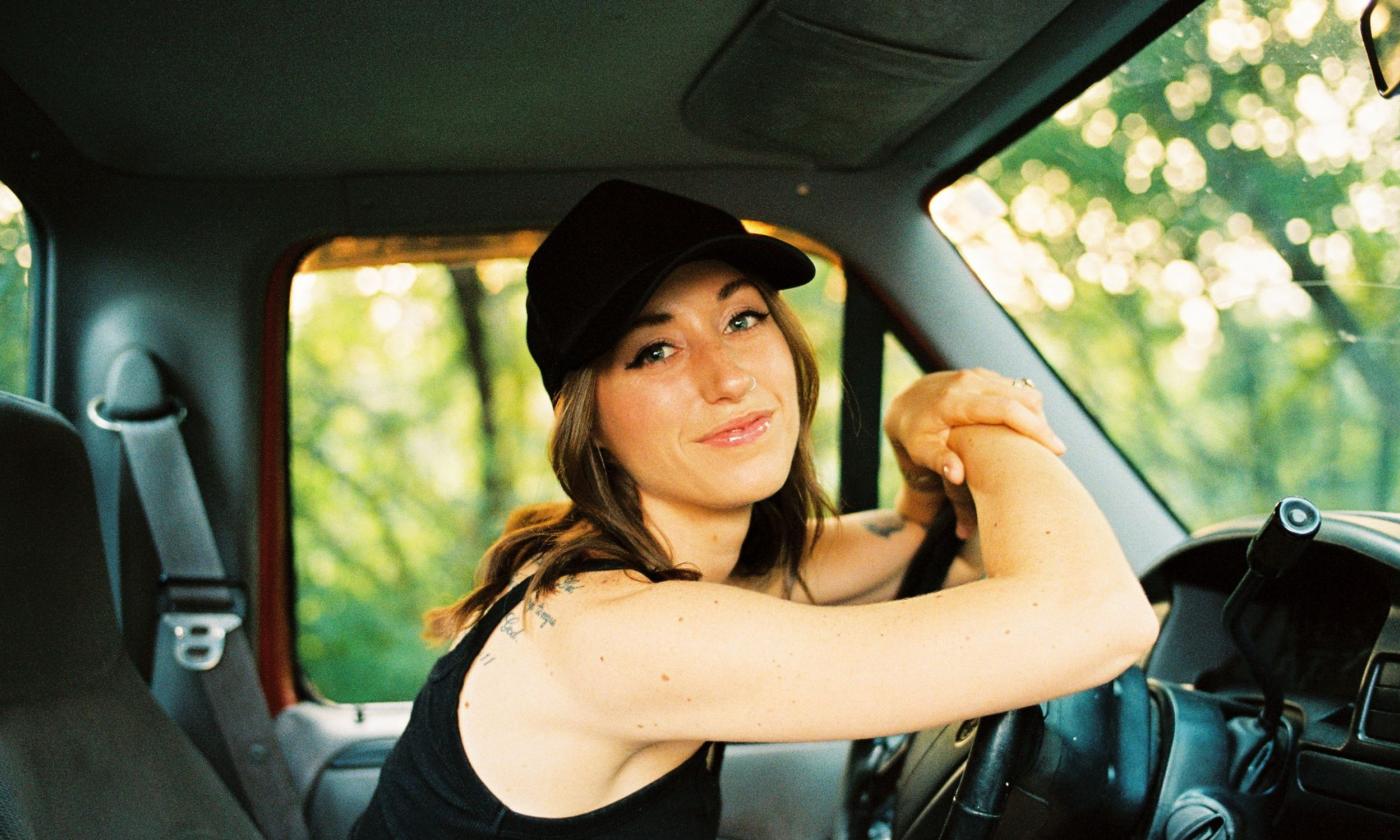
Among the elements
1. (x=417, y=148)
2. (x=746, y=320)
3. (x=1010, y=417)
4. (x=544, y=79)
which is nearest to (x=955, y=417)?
(x=1010, y=417)

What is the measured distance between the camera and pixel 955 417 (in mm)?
1736

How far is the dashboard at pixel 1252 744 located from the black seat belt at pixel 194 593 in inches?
54.3

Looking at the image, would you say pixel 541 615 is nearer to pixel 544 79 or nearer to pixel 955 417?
pixel 955 417

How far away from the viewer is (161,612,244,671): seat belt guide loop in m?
2.38

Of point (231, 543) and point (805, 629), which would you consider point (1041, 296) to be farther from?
point (231, 543)

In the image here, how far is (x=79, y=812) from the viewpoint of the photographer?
4.90 feet

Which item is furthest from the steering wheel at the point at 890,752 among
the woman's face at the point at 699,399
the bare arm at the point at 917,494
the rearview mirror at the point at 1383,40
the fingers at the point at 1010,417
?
the rearview mirror at the point at 1383,40

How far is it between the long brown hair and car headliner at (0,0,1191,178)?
39 centimetres

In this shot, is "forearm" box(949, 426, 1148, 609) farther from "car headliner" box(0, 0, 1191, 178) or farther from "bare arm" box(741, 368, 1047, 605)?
"car headliner" box(0, 0, 1191, 178)

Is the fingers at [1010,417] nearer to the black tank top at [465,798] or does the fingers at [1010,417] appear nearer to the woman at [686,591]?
the woman at [686,591]

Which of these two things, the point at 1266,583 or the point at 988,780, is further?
the point at 1266,583

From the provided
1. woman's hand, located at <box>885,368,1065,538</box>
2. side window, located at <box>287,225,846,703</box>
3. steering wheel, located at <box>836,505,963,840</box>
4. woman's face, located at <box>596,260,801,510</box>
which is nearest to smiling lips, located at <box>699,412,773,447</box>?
woman's face, located at <box>596,260,801,510</box>

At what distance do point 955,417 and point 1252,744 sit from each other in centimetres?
57

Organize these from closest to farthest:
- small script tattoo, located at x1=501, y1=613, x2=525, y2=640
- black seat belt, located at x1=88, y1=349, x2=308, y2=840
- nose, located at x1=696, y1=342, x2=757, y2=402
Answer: small script tattoo, located at x1=501, y1=613, x2=525, y2=640, nose, located at x1=696, y1=342, x2=757, y2=402, black seat belt, located at x1=88, y1=349, x2=308, y2=840
